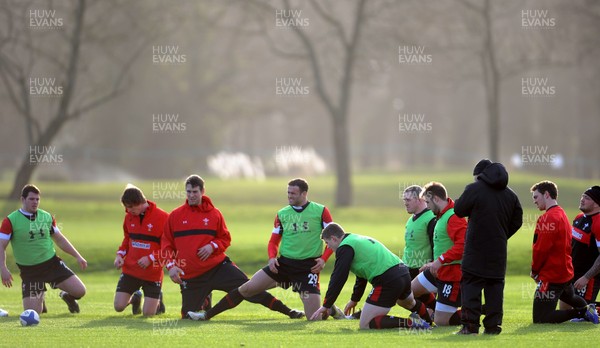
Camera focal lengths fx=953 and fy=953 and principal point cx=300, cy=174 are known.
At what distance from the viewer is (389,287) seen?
13.3 meters

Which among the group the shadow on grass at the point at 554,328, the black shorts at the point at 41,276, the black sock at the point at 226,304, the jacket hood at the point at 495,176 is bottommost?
the shadow on grass at the point at 554,328

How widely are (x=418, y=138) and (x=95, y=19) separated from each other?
50.8 metres

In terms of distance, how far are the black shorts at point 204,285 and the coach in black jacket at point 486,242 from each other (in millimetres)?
4175

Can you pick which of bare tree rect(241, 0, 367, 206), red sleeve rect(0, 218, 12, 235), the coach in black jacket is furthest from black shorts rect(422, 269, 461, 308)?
bare tree rect(241, 0, 367, 206)

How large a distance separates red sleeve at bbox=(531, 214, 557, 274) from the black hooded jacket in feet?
4.80

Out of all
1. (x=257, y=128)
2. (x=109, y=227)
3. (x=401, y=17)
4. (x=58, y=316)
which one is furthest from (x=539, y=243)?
(x=257, y=128)

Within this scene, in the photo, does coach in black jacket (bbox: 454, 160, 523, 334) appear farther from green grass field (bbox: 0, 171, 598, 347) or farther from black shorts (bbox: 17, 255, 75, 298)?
black shorts (bbox: 17, 255, 75, 298)

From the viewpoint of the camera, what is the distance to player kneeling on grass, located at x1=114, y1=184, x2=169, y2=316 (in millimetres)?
15898

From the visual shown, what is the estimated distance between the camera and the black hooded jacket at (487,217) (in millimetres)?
12445

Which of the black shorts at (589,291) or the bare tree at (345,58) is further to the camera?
the bare tree at (345,58)

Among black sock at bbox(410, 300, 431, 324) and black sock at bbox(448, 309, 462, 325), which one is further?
black sock at bbox(410, 300, 431, 324)

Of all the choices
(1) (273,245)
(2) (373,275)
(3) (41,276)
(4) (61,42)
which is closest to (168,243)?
(1) (273,245)

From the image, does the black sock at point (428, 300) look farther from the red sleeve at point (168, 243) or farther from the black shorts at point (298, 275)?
the red sleeve at point (168, 243)

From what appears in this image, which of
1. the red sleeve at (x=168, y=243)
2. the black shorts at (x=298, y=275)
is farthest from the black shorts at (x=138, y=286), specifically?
the black shorts at (x=298, y=275)
